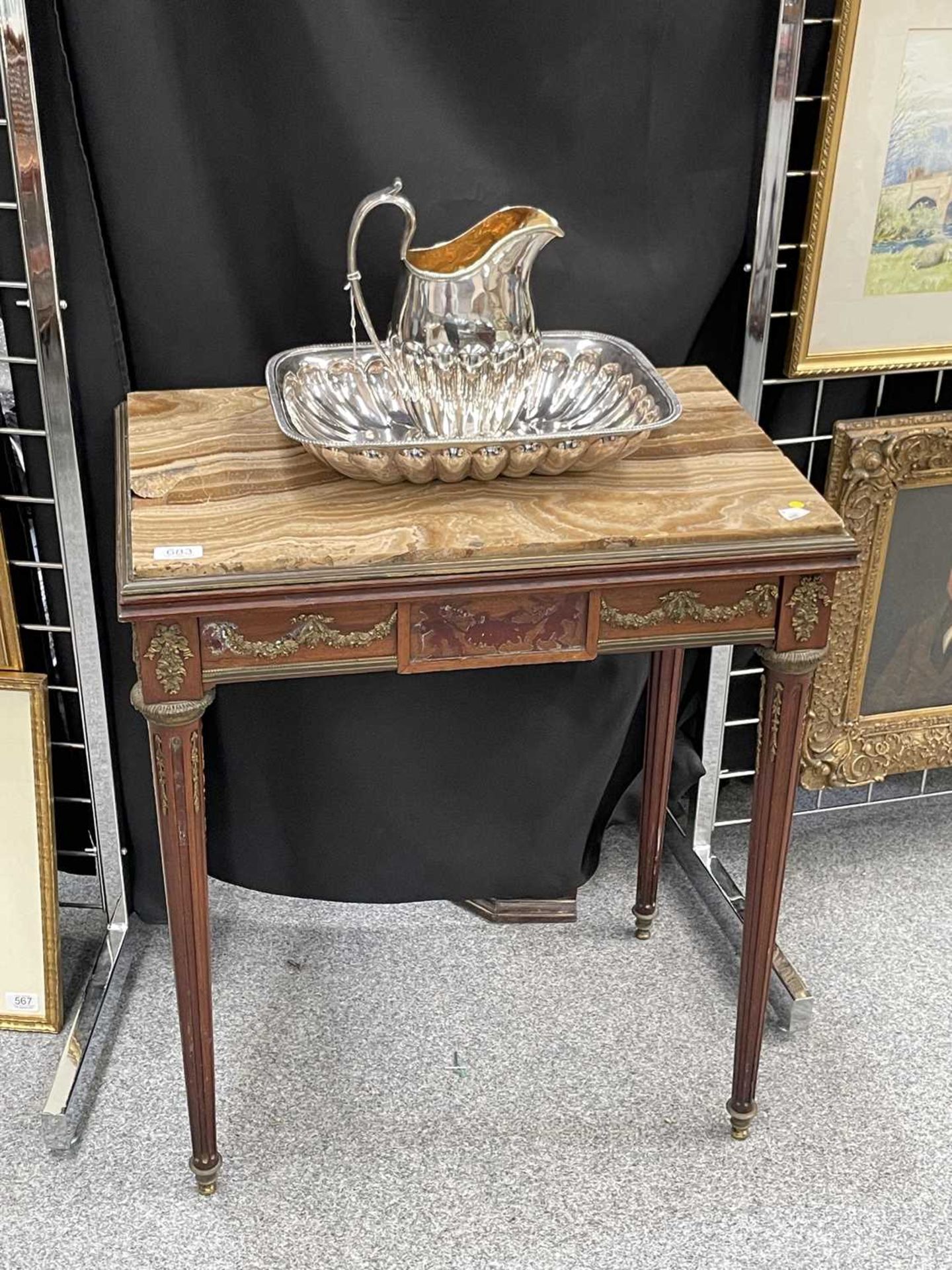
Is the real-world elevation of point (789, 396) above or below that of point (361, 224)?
below

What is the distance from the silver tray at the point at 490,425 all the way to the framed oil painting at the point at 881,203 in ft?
1.06

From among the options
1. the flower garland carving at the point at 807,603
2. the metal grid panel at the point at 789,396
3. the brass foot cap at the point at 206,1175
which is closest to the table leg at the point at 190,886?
the brass foot cap at the point at 206,1175

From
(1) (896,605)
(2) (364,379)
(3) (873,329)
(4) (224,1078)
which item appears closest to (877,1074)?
Result: (1) (896,605)

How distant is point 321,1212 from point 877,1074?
77 cm

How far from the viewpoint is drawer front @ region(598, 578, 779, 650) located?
4.60 ft

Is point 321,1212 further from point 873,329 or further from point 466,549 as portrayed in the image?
point 873,329

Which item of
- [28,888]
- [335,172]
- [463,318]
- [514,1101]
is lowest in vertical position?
[514,1101]

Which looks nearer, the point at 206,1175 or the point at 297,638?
the point at 297,638

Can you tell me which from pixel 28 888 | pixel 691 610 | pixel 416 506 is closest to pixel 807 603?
pixel 691 610

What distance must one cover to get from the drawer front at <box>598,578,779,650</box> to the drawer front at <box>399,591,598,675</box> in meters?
0.03

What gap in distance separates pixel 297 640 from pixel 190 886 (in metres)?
0.32

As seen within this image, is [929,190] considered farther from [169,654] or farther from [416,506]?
[169,654]

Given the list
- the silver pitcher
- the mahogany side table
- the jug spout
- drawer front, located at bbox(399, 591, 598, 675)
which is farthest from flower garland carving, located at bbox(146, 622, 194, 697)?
the jug spout

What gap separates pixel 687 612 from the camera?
4.66 ft
